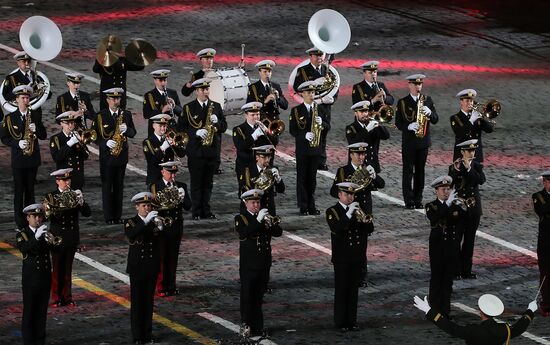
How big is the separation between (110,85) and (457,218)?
9.35 metres

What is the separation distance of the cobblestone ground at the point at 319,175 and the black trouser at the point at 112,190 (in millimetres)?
323

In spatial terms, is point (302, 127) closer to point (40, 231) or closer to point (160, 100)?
point (160, 100)

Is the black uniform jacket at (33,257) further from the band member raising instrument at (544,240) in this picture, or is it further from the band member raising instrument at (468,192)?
the band member raising instrument at (544,240)

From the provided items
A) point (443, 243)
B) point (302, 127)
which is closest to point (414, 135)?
point (302, 127)

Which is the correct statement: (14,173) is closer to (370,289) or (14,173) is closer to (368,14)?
(370,289)

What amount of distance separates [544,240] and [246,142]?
5.71m

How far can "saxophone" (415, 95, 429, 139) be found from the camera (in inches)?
1208

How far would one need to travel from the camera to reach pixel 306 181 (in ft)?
99.7

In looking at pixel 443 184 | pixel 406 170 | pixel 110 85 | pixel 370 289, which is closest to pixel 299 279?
pixel 370 289

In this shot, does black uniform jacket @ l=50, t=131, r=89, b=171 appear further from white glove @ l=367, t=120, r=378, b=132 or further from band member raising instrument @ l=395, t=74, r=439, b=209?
band member raising instrument @ l=395, t=74, r=439, b=209

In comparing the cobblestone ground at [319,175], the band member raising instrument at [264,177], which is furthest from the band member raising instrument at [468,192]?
the band member raising instrument at [264,177]

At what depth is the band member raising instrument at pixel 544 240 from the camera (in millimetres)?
25891

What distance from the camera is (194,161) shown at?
30297mm

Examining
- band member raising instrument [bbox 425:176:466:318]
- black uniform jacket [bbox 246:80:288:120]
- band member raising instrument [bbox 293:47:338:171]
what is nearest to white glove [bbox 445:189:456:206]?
band member raising instrument [bbox 425:176:466:318]
